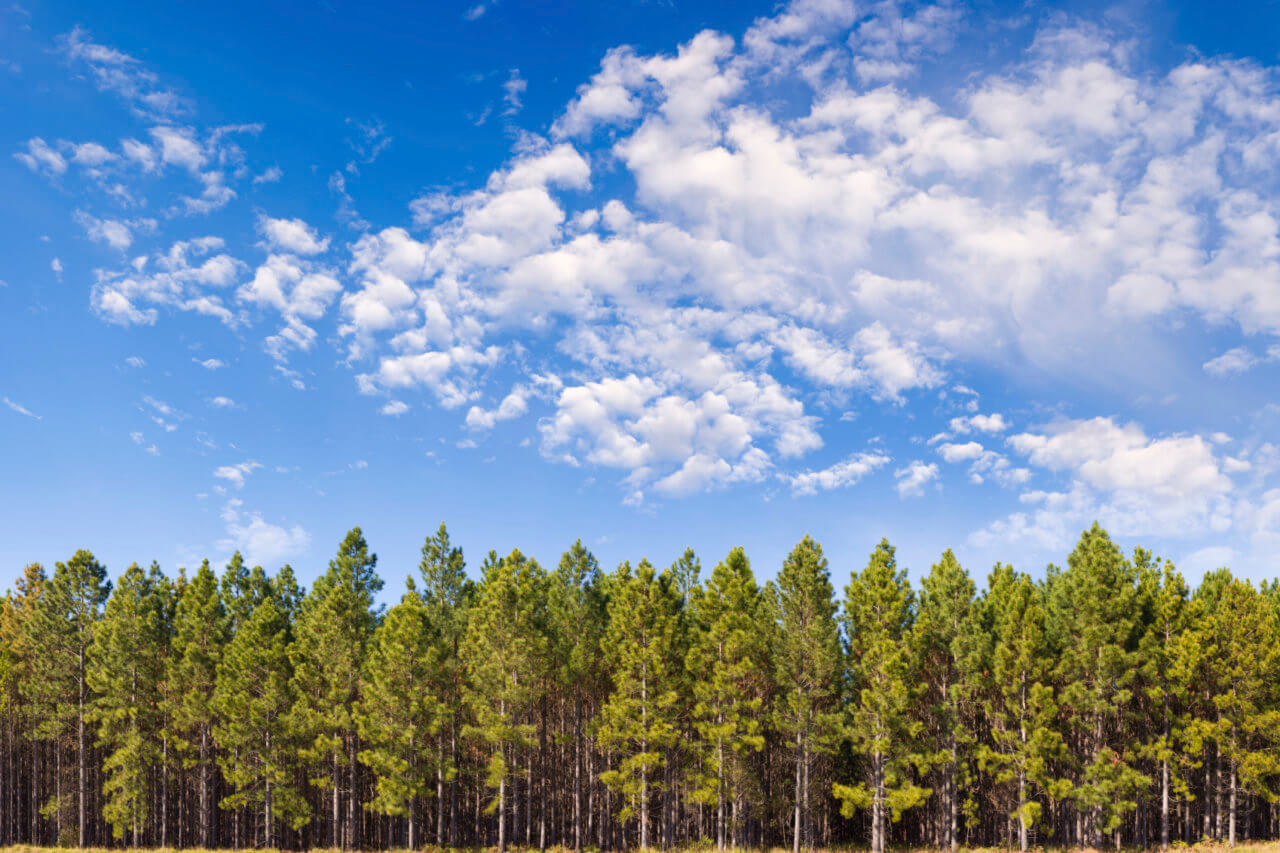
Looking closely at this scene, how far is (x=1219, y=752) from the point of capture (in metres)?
43.7

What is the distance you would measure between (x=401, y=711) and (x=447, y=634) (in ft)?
18.7

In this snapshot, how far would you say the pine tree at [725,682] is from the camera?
1641 inches

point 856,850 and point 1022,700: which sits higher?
point 1022,700

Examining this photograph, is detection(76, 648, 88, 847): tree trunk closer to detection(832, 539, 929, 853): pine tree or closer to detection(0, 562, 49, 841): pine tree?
detection(0, 562, 49, 841): pine tree

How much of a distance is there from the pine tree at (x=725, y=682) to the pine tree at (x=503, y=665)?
9227 millimetres

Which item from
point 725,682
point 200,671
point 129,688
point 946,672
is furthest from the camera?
point 129,688

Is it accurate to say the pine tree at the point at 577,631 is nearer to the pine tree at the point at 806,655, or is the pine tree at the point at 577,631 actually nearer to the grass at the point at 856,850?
the grass at the point at 856,850

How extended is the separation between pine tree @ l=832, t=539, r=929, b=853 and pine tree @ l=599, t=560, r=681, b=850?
963 cm

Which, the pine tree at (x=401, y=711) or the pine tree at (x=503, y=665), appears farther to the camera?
the pine tree at (x=503, y=665)

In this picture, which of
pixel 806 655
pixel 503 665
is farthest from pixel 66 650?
pixel 806 655

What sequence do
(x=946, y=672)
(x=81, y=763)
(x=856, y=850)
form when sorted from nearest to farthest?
(x=946, y=672)
(x=856, y=850)
(x=81, y=763)

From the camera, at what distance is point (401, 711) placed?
43.8 meters

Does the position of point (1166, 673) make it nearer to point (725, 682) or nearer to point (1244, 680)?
point (1244, 680)

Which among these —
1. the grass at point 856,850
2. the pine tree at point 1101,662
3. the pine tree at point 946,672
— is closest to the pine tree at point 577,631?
the grass at point 856,850
